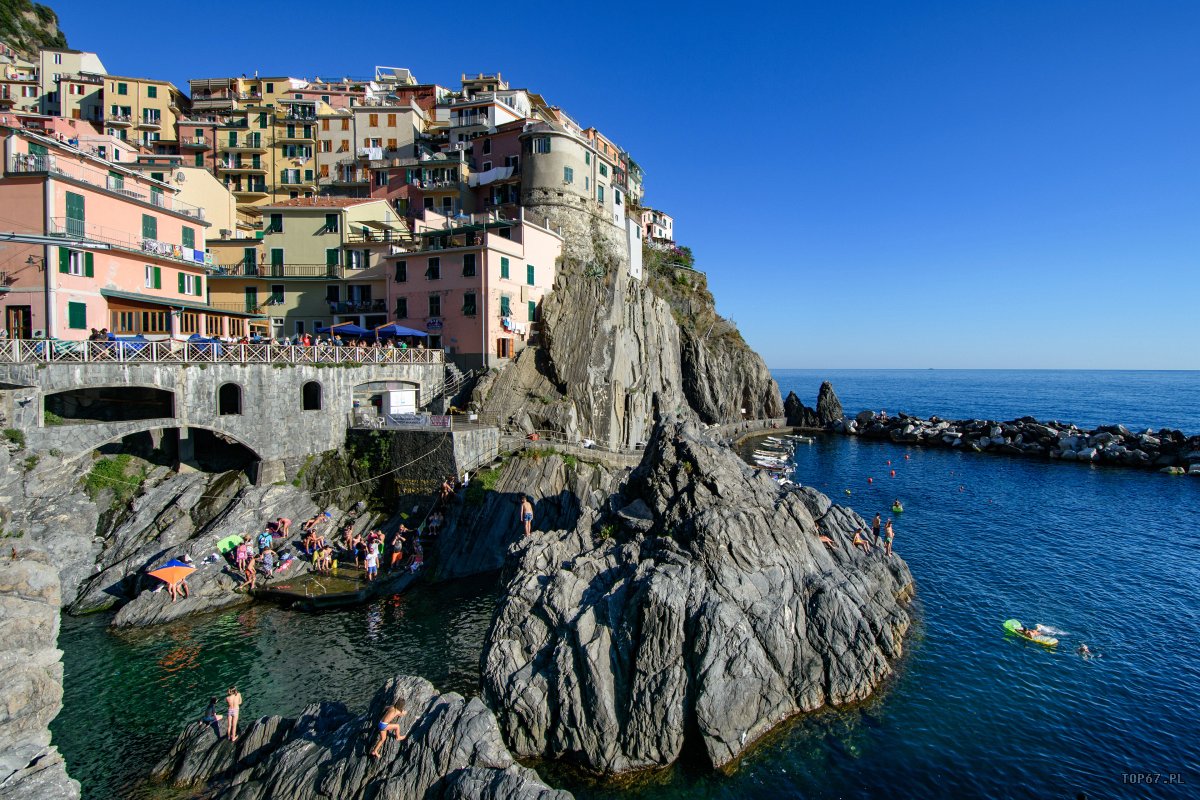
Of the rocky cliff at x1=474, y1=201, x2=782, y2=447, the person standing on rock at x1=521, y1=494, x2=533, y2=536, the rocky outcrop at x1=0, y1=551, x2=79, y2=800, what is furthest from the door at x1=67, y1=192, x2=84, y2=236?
the person standing on rock at x1=521, y1=494, x2=533, y2=536

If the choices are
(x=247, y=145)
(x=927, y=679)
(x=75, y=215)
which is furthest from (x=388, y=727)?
(x=247, y=145)

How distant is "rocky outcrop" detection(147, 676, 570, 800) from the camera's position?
51.9ft

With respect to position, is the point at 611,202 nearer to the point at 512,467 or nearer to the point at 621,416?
the point at 621,416

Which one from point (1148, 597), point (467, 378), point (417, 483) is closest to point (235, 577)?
point (417, 483)

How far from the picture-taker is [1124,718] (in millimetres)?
22016

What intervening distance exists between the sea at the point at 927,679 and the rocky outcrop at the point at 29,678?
100 cm

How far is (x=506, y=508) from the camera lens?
34594 millimetres

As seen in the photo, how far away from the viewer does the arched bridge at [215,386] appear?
98.8ft

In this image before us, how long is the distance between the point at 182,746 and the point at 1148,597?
134 ft

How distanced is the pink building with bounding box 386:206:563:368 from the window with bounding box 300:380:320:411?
36.7 feet

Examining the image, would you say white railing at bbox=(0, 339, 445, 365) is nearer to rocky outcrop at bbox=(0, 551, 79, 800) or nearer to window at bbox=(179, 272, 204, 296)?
rocky outcrop at bbox=(0, 551, 79, 800)

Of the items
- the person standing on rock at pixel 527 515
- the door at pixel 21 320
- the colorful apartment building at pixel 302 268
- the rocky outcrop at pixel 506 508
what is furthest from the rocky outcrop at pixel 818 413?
the door at pixel 21 320

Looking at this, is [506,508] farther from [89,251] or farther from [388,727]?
[89,251]

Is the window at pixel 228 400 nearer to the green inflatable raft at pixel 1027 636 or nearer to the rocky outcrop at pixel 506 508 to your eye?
the rocky outcrop at pixel 506 508
